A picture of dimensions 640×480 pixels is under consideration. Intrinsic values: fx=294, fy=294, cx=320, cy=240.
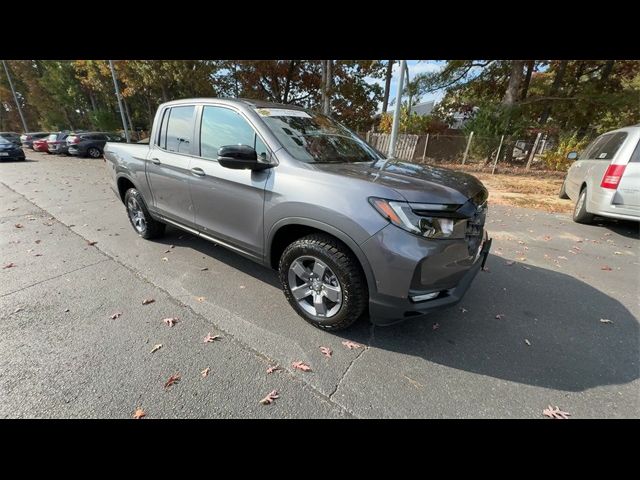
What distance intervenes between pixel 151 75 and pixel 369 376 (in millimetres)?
21439

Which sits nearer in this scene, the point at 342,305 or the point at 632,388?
the point at 632,388

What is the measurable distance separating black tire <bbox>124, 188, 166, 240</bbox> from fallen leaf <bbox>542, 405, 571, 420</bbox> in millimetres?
4614

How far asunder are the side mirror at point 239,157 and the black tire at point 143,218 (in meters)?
2.35

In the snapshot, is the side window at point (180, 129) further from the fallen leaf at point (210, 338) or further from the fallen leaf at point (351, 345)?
the fallen leaf at point (351, 345)

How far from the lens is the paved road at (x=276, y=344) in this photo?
74.5 inches

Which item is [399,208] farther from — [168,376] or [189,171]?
[189,171]

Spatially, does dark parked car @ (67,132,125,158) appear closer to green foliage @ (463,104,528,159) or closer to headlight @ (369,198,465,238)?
green foliage @ (463,104,528,159)

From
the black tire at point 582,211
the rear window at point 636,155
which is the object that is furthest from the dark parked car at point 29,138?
the rear window at point 636,155

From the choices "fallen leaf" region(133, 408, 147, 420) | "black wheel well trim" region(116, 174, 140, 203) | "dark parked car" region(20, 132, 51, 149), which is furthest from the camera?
"dark parked car" region(20, 132, 51, 149)

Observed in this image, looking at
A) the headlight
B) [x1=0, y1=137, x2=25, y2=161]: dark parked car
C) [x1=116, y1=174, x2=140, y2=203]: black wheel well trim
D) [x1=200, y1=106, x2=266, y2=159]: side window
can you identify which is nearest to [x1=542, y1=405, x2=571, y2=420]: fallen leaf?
the headlight

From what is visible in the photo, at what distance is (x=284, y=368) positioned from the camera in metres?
2.15

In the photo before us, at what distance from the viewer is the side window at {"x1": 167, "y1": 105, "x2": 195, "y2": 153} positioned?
10.6 ft
